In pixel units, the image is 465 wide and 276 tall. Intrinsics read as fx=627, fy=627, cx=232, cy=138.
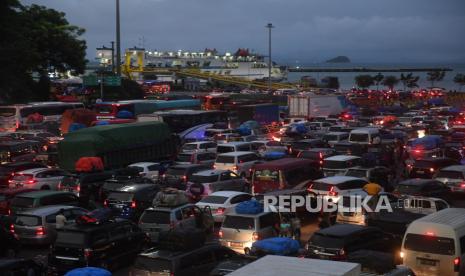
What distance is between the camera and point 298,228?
1639cm

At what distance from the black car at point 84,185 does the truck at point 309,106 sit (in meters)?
28.3

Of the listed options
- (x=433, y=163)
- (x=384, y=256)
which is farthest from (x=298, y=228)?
(x=433, y=163)

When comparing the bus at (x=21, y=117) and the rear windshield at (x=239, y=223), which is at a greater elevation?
the bus at (x=21, y=117)

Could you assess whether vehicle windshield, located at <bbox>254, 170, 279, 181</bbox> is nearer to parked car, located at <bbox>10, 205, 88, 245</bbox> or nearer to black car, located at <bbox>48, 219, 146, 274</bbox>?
parked car, located at <bbox>10, 205, 88, 245</bbox>

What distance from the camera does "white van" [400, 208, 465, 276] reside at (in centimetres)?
1245

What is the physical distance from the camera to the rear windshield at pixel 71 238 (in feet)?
45.0

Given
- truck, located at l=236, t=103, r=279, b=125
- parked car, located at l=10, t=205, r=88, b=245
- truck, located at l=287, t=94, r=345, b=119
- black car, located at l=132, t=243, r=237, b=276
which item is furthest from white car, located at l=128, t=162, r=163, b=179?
truck, located at l=287, t=94, r=345, b=119

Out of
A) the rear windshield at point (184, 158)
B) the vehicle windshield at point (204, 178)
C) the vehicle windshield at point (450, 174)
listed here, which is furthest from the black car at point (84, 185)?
the vehicle windshield at point (450, 174)

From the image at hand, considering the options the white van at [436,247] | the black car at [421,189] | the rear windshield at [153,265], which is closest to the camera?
the rear windshield at [153,265]

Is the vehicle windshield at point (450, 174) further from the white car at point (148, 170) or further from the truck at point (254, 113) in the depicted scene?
the truck at point (254, 113)

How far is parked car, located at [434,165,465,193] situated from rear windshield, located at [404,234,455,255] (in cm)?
1002

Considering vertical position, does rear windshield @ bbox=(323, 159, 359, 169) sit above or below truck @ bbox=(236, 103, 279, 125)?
below

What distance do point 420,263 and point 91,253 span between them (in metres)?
6.95

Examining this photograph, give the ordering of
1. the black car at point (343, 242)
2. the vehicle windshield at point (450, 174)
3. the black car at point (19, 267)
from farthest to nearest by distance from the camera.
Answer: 1. the vehicle windshield at point (450, 174)
2. the black car at point (343, 242)
3. the black car at point (19, 267)
